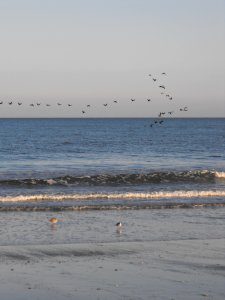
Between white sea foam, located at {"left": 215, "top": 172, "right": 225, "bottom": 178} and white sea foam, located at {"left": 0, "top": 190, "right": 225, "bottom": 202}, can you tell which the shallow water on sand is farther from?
white sea foam, located at {"left": 215, "top": 172, "right": 225, "bottom": 178}

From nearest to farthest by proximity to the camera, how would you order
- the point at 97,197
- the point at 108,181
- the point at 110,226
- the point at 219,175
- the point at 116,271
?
the point at 116,271 < the point at 110,226 < the point at 97,197 < the point at 108,181 < the point at 219,175

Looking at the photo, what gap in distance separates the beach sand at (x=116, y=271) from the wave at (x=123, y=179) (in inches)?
783

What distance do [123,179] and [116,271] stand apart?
25227 mm

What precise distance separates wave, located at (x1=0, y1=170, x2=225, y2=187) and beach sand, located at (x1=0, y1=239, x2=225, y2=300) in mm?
19891

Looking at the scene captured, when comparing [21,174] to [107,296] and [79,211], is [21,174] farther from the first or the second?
[107,296]

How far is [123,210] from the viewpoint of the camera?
1031 inches

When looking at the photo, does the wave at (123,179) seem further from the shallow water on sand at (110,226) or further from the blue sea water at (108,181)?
the shallow water on sand at (110,226)

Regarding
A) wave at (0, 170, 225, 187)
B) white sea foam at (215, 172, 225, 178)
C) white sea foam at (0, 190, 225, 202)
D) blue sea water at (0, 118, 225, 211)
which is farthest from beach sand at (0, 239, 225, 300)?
white sea foam at (215, 172, 225, 178)

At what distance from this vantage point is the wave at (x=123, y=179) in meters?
38.4

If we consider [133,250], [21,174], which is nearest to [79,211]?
[133,250]

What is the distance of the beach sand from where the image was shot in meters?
13.5

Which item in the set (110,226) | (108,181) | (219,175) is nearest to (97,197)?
(110,226)

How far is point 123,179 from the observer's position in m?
40.6

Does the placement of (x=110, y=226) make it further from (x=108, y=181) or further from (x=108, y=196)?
(x=108, y=181)
